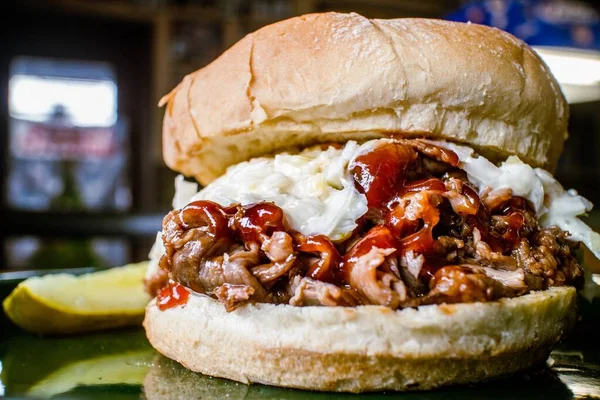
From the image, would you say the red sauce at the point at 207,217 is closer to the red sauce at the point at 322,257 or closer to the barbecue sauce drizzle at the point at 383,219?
the barbecue sauce drizzle at the point at 383,219

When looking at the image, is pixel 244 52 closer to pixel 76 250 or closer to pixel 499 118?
pixel 499 118

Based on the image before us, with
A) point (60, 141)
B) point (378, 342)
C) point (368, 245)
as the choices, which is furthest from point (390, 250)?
point (60, 141)

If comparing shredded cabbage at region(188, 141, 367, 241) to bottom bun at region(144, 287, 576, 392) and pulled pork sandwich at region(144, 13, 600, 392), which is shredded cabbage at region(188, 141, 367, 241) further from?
bottom bun at region(144, 287, 576, 392)

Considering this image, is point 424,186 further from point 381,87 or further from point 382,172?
point 381,87

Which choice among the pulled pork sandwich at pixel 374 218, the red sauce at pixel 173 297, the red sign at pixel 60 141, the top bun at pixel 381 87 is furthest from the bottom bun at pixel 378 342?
the red sign at pixel 60 141

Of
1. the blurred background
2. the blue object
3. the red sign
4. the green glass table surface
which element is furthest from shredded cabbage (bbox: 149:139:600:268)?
the red sign

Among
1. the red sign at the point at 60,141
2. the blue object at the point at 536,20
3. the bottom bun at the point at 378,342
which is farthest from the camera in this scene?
the red sign at the point at 60,141
